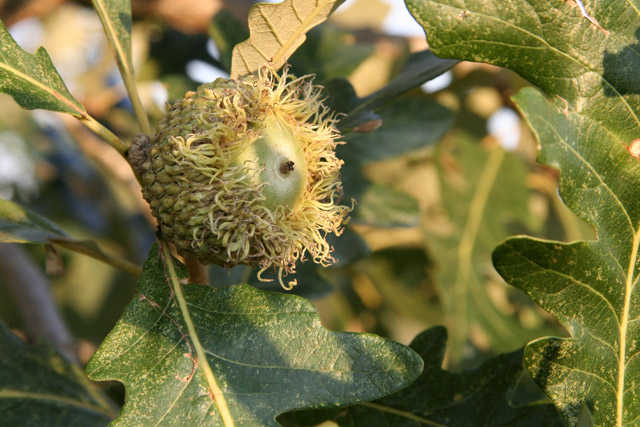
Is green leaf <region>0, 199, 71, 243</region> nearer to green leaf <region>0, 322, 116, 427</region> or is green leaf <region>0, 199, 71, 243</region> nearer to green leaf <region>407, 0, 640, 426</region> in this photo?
green leaf <region>0, 322, 116, 427</region>

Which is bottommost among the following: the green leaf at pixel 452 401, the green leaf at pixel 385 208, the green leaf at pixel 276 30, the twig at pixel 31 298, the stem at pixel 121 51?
the green leaf at pixel 385 208

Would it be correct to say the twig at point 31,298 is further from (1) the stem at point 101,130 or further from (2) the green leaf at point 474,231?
(2) the green leaf at point 474,231

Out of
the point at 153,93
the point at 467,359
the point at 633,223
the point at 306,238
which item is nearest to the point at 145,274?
the point at 306,238

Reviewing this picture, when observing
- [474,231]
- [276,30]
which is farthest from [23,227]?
[474,231]

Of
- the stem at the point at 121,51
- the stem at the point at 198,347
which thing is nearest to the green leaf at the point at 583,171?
the stem at the point at 198,347

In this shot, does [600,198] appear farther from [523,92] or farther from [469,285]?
[469,285]

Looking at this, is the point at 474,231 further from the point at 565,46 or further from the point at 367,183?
the point at 565,46

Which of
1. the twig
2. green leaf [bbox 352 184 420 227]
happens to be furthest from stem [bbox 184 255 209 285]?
the twig
